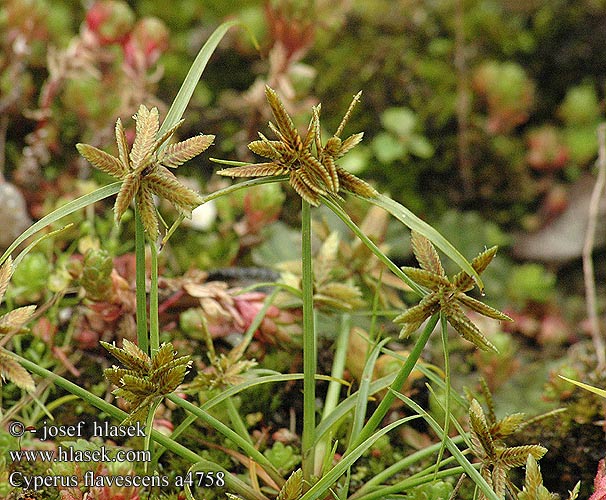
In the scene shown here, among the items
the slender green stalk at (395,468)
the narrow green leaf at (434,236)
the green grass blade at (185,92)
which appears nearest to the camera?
the narrow green leaf at (434,236)

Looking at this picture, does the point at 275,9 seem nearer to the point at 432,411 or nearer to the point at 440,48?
the point at 440,48

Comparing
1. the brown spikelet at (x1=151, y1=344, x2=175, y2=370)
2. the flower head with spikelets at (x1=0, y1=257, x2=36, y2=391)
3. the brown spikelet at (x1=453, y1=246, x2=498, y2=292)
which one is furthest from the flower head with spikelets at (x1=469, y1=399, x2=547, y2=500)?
the flower head with spikelets at (x1=0, y1=257, x2=36, y2=391)

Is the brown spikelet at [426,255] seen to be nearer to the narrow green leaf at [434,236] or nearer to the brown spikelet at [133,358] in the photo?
the narrow green leaf at [434,236]

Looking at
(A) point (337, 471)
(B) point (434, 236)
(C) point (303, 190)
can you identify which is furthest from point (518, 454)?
(C) point (303, 190)

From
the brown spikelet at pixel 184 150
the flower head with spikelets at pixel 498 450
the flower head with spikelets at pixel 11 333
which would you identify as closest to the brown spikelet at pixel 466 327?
the flower head with spikelets at pixel 498 450

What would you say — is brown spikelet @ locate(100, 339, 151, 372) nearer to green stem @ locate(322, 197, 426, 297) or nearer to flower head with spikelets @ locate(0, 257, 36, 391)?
flower head with spikelets @ locate(0, 257, 36, 391)

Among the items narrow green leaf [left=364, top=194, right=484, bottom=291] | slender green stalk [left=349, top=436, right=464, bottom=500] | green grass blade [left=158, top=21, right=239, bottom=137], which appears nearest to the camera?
narrow green leaf [left=364, top=194, right=484, bottom=291]

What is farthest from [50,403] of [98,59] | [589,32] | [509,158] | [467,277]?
[589,32]

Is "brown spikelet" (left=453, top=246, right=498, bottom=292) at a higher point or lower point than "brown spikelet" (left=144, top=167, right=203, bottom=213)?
lower
